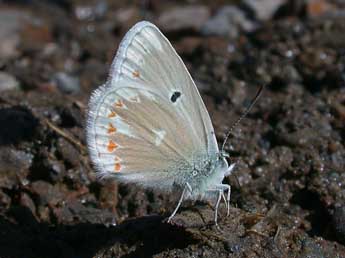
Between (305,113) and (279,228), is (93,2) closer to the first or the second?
(305,113)

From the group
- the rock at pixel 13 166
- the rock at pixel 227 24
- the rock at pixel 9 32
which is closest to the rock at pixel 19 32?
the rock at pixel 9 32

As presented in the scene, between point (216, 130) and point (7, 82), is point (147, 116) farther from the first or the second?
point (7, 82)

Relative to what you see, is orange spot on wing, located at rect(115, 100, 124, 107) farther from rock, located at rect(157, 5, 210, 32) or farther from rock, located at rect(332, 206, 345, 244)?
rock, located at rect(157, 5, 210, 32)

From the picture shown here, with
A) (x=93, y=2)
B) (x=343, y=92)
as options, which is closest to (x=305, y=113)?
(x=343, y=92)

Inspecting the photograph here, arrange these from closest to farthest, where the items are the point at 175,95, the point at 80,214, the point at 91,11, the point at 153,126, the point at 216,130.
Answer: the point at 175,95, the point at 153,126, the point at 80,214, the point at 216,130, the point at 91,11

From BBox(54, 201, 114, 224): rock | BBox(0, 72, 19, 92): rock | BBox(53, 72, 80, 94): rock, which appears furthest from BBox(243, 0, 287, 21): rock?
BBox(54, 201, 114, 224): rock

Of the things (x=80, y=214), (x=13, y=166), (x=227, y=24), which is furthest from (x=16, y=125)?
(x=227, y=24)
